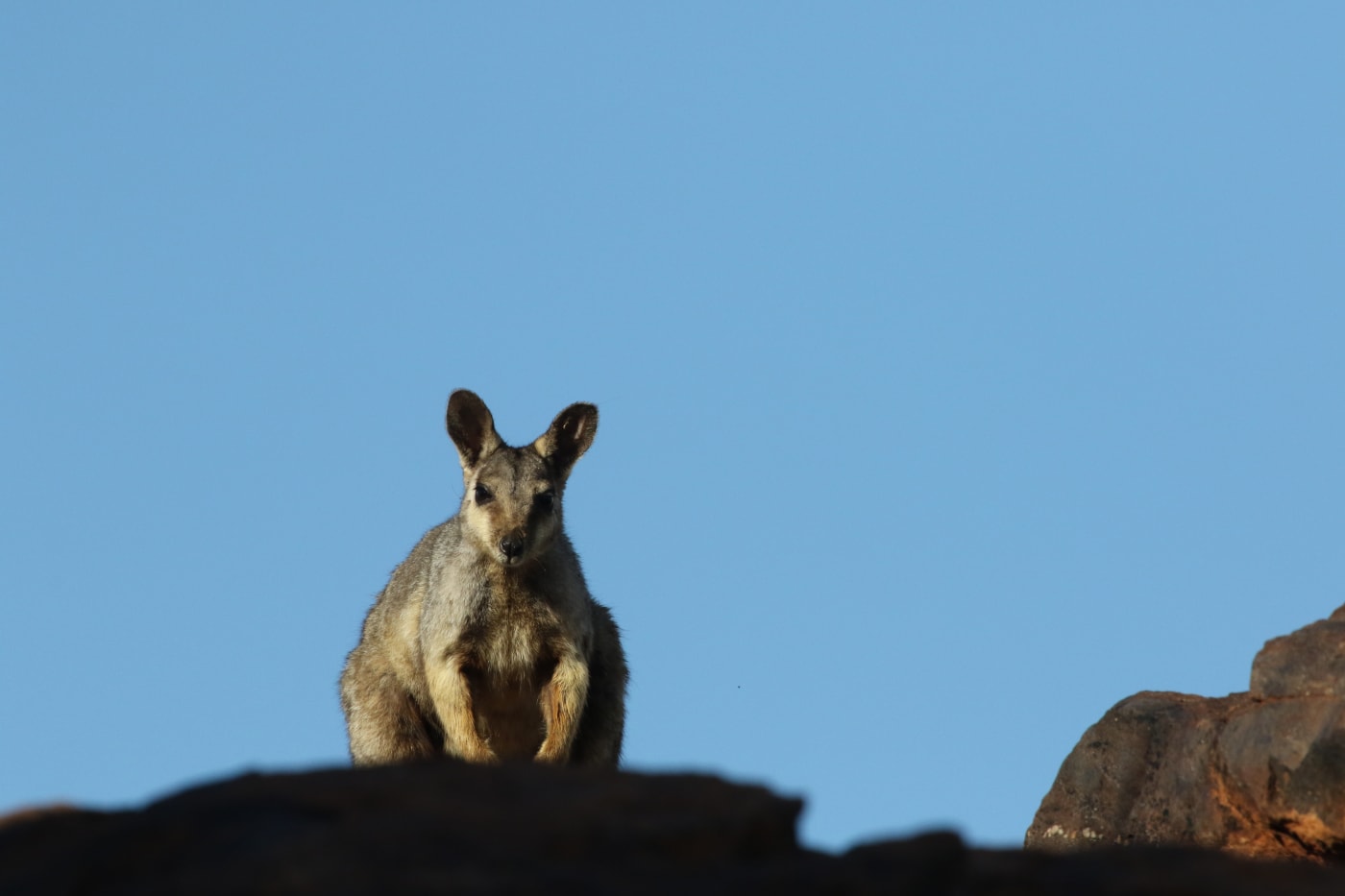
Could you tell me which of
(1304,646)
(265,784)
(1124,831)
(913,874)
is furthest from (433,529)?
(913,874)

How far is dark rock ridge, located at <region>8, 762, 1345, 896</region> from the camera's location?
477cm

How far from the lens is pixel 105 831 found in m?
5.59

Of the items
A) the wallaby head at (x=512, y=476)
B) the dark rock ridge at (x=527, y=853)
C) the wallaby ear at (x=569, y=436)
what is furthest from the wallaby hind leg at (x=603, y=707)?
the dark rock ridge at (x=527, y=853)

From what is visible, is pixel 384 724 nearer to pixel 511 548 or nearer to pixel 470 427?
pixel 511 548

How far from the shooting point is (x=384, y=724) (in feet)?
49.5

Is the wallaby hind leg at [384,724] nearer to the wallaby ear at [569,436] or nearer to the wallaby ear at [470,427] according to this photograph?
the wallaby ear at [470,427]

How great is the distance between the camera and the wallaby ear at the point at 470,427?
15430 millimetres

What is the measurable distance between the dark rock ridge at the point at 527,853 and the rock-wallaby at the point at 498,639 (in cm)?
824

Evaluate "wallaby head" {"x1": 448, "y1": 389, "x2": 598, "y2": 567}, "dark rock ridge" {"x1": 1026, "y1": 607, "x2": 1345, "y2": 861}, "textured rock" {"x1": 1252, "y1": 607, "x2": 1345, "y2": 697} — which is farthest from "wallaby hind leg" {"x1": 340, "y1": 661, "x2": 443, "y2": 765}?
"textured rock" {"x1": 1252, "y1": 607, "x2": 1345, "y2": 697}

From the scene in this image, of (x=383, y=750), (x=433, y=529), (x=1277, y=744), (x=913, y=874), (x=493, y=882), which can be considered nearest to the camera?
(x=493, y=882)

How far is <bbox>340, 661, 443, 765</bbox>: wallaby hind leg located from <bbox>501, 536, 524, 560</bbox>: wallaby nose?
1976mm

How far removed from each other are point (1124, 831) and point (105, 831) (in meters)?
8.70

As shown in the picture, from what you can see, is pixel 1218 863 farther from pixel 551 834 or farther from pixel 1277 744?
pixel 1277 744

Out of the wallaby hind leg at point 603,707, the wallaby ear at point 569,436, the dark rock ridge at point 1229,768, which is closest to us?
the dark rock ridge at point 1229,768
